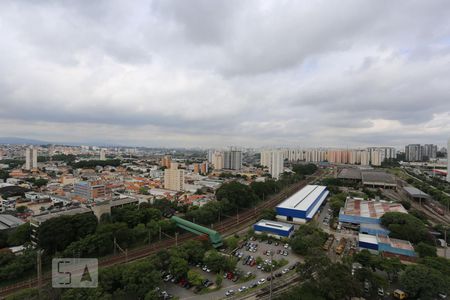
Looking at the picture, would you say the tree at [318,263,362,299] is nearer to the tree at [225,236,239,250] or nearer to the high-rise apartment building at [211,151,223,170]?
the tree at [225,236,239,250]

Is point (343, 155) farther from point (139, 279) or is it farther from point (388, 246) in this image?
point (139, 279)

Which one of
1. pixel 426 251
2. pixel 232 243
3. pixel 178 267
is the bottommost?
pixel 232 243

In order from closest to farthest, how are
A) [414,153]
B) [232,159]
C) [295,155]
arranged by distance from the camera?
1. [232,159]
2. [414,153]
3. [295,155]

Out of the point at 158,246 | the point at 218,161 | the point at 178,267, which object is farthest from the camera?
the point at 218,161

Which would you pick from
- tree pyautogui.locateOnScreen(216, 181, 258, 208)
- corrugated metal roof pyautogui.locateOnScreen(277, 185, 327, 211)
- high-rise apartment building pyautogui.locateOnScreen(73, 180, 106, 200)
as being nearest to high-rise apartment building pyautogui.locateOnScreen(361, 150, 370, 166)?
corrugated metal roof pyautogui.locateOnScreen(277, 185, 327, 211)

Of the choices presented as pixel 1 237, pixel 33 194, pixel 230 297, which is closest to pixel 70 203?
pixel 33 194

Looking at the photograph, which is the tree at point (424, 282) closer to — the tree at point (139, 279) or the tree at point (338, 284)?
the tree at point (338, 284)

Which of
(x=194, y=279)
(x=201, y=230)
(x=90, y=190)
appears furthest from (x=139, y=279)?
(x=90, y=190)
